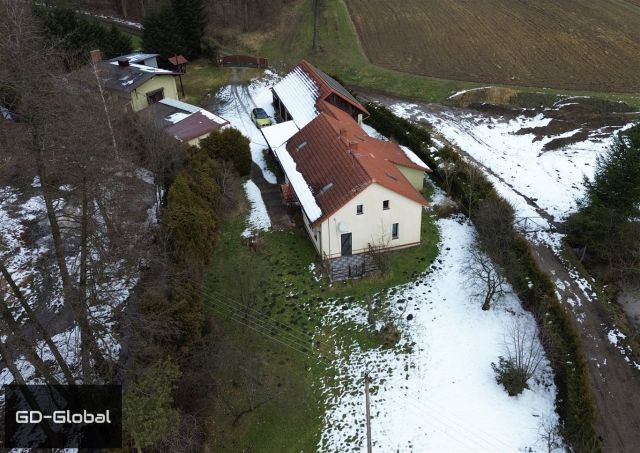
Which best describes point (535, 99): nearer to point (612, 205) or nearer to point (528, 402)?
point (612, 205)

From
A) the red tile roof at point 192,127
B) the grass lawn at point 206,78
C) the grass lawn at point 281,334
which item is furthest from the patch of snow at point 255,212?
the grass lawn at point 206,78

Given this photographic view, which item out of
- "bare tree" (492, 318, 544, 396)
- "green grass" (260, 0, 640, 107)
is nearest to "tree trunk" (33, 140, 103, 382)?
"bare tree" (492, 318, 544, 396)

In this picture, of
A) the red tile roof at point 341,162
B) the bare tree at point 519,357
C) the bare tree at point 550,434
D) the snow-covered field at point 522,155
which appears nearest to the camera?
the bare tree at point 550,434

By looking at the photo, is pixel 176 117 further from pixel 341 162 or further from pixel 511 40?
pixel 511 40

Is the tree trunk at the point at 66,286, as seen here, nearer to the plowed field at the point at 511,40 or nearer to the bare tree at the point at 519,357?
the bare tree at the point at 519,357

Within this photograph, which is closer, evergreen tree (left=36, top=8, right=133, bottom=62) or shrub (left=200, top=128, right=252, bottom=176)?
shrub (left=200, top=128, right=252, bottom=176)

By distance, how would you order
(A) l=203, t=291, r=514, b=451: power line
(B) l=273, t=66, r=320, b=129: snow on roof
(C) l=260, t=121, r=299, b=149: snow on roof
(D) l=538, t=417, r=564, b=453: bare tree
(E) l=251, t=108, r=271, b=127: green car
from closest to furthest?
(D) l=538, t=417, r=564, b=453: bare tree → (A) l=203, t=291, r=514, b=451: power line → (C) l=260, t=121, r=299, b=149: snow on roof → (B) l=273, t=66, r=320, b=129: snow on roof → (E) l=251, t=108, r=271, b=127: green car

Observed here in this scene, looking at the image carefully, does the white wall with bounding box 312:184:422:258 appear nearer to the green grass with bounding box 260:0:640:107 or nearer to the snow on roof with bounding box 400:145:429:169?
the snow on roof with bounding box 400:145:429:169
